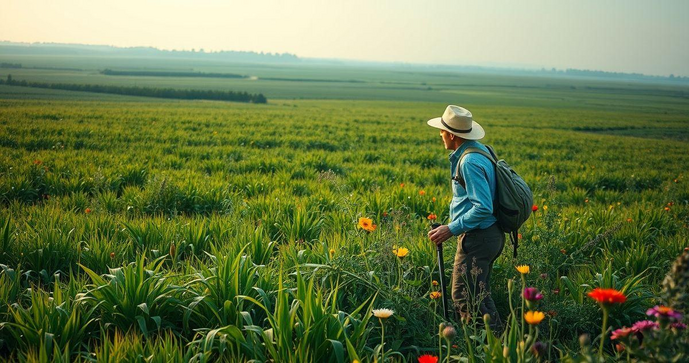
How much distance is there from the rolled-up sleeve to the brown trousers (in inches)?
7.0

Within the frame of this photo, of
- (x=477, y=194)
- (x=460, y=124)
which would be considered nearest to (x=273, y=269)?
(x=477, y=194)

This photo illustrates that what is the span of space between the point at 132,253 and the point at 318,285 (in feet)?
5.97

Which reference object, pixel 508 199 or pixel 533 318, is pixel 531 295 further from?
pixel 508 199

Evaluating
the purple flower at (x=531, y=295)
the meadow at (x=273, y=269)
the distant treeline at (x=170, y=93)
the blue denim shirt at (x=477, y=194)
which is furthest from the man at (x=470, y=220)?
the distant treeline at (x=170, y=93)

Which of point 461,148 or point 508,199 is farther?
point 461,148

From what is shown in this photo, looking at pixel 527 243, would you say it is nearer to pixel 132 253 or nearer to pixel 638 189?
pixel 132 253

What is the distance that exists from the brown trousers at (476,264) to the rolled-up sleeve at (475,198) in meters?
0.18

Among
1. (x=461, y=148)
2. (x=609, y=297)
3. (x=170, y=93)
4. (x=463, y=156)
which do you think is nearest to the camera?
(x=609, y=297)

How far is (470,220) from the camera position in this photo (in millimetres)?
3572

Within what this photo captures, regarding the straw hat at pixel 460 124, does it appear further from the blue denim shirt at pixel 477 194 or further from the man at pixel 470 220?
the blue denim shirt at pixel 477 194

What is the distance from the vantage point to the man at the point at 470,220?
3.59 metres

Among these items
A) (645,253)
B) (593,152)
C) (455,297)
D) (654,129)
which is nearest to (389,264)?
(455,297)

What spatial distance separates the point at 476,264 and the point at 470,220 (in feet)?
1.38

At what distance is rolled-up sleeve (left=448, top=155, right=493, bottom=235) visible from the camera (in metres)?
3.55
